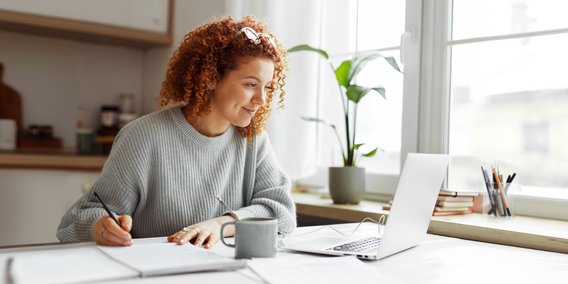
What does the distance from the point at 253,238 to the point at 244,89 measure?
0.56 m

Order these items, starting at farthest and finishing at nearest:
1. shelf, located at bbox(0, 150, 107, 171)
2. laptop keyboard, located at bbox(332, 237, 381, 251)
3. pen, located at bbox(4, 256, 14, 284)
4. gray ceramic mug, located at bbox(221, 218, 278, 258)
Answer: shelf, located at bbox(0, 150, 107, 171) → laptop keyboard, located at bbox(332, 237, 381, 251) → gray ceramic mug, located at bbox(221, 218, 278, 258) → pen, located at bbox(4, 256, 14, 284)

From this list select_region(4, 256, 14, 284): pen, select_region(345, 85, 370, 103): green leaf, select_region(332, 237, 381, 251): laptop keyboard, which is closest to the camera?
select_region(4, 256, 14, 284): pen

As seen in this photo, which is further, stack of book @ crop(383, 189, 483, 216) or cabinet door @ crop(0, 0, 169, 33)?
cabinet door @ crop(0, 0, 169, 33)

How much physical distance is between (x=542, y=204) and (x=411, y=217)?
814 millimetres

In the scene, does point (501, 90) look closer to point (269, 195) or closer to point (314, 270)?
point (269, 195)

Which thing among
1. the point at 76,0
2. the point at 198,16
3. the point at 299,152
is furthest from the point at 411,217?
the point at 76,0

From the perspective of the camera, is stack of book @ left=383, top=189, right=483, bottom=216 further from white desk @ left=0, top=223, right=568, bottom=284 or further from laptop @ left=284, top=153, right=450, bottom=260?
laptop @ left=284, top=153, right=450, bottom=260

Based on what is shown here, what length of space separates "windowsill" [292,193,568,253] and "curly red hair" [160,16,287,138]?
0.60m

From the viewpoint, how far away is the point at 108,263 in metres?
1.09

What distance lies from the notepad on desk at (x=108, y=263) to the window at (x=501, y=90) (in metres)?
1.17

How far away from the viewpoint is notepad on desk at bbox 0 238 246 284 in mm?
992

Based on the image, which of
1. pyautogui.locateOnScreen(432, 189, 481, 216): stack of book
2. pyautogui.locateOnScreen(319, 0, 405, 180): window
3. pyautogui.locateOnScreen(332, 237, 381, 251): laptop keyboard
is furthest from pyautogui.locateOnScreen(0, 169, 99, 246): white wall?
pyautogui.locateOnScreen(332, 237, 381, 251): laptop keyboard

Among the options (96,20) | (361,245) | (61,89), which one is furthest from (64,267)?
(61,89)

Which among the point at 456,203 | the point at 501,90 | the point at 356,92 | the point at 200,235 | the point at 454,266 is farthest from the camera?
the point at 356,92
